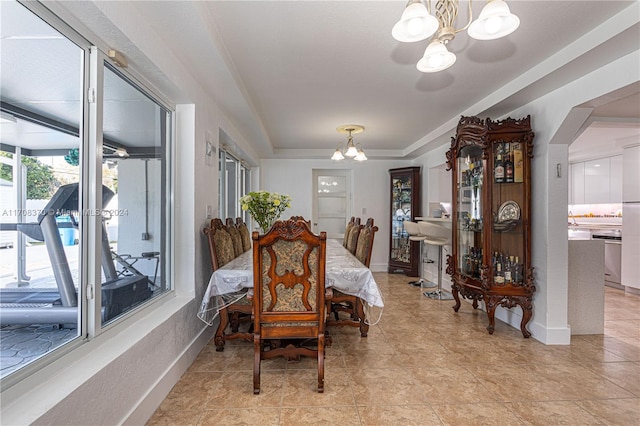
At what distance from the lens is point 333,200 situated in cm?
668

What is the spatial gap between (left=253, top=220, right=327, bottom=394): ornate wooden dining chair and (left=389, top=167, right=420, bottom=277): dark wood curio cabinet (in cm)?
427

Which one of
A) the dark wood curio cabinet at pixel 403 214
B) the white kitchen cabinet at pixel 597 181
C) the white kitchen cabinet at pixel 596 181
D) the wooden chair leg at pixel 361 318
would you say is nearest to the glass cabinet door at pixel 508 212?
the wooden chair leg at pixel 361 318

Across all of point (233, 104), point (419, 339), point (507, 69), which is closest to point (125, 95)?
point (233, 104)

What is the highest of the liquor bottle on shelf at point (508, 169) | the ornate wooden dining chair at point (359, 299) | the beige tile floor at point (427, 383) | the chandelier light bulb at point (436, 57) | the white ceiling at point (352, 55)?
the white ceiling at point (352, 55)

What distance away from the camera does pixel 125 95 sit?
2.01 m

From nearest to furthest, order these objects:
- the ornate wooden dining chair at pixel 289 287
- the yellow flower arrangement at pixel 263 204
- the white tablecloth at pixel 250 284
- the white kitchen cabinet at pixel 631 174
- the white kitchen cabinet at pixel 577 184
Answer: the ornate wooden dining chair at pixel 289 287, the white tablecloth at pixel 250 284, the yellow flower arrangement at pixel 263 204, the white kitchen cabinet at pixel 631 174, the white kitchen cabinet at pixel 577 184

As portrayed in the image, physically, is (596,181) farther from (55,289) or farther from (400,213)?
(55,289)

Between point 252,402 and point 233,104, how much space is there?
2634 millimetres

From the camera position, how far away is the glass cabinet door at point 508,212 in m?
3.11

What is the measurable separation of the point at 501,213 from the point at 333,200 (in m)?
3.81

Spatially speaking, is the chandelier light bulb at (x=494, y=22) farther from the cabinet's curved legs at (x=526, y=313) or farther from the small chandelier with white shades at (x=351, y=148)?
the small chandelier with white shades at (x=351, y=148)

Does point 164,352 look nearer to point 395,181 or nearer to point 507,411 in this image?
point 507,411

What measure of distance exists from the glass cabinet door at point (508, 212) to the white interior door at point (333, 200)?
3639 millimetres

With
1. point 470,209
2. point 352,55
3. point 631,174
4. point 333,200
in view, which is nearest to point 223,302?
point 352,55
